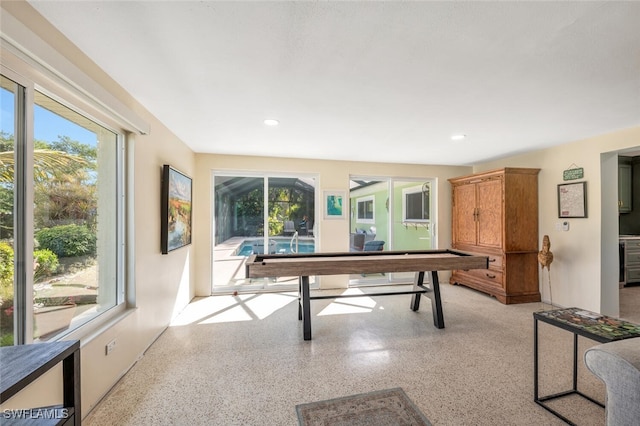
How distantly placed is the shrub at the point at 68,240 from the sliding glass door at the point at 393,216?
12.8 ft

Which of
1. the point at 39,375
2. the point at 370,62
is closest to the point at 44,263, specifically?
the point at 39,375

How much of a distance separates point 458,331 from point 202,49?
3.55 metres

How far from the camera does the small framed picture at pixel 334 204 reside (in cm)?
477

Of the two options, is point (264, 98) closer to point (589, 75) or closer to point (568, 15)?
point (568, 15)

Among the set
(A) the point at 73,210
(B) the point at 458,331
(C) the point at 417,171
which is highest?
(C) the point at 417,171

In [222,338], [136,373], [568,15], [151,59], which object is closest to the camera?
[568,15]

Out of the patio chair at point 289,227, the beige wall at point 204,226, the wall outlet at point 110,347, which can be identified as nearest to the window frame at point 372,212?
the beige wall at point 204,226

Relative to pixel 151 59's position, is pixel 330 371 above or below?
below

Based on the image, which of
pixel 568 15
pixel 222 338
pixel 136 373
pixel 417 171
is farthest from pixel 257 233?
pixel 568 15

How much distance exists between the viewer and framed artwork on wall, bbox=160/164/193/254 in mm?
2883

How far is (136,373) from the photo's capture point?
224 cm

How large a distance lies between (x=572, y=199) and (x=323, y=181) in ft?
11.6

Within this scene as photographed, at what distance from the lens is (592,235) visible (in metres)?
3.43

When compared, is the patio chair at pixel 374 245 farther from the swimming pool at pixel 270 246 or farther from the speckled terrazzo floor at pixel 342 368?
the speckled terrazzo floor at pixel 342 368
